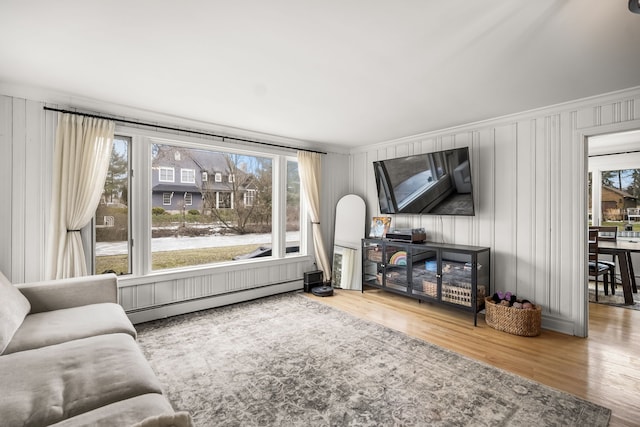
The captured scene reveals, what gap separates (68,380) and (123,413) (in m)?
0.47

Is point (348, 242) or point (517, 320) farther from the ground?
point (348, 242)

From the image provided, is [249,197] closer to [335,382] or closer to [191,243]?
[191,243]

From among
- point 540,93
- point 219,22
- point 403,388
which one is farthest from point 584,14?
point 403,388

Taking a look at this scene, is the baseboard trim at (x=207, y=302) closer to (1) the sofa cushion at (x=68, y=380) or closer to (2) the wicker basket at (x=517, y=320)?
(1) the sofa cushion at (x=68, y=380)

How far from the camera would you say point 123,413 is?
113cm

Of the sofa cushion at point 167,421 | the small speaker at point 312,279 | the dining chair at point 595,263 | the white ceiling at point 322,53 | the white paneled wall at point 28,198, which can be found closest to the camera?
the sofa cushion at point 167,421

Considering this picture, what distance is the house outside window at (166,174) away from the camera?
3668mm

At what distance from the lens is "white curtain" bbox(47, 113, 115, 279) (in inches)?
112

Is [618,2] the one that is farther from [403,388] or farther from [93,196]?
[93,196]

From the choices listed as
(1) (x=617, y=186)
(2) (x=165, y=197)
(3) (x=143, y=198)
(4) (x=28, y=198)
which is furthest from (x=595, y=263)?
(4) (x=28, y=198)

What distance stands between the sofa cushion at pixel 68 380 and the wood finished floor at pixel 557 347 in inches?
95.9

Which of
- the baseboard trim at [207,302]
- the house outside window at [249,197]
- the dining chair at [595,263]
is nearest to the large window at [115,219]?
the baseboard trim at [207,302]

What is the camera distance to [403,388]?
6.94 ft

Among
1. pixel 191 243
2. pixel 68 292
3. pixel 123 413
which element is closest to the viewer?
pixel 123 413
